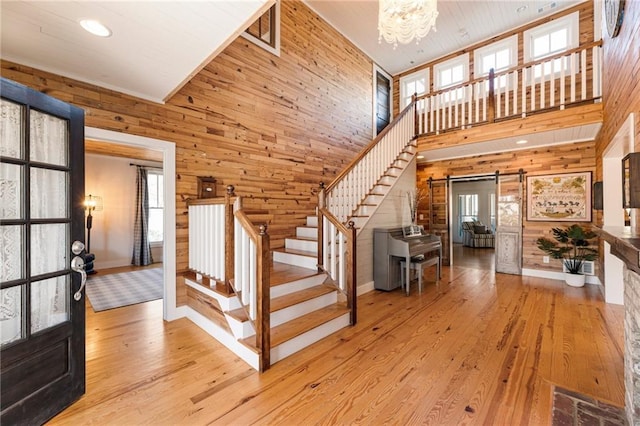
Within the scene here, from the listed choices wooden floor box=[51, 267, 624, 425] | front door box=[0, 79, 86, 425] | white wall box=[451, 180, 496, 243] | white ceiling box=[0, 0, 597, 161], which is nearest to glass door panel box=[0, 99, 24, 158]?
front door box=[0, 79, 86, 425]

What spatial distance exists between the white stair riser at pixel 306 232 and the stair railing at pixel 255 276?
1871 millimetres

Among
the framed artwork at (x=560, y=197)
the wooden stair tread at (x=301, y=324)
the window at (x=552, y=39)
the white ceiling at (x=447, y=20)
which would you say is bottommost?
the wooden stair tread at (x=301, y=324)

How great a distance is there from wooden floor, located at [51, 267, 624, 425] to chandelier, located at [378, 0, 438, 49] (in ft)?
11.7

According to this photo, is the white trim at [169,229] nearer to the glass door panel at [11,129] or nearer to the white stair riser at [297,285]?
the white stair riser at [297,285]

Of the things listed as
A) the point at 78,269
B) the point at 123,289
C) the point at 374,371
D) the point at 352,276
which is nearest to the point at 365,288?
the point at 352,276

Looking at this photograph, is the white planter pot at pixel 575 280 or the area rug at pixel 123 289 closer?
the area rug at pixel 123 289

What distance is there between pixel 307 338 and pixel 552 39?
7331 mm

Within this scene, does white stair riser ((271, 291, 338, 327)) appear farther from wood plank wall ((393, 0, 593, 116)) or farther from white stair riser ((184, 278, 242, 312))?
wood plank wall ((393, 0, 593, 116))

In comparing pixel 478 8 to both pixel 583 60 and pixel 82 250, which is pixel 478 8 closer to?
pixel 583 60

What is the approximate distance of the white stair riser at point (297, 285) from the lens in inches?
115

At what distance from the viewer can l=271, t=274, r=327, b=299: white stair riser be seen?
2.93m

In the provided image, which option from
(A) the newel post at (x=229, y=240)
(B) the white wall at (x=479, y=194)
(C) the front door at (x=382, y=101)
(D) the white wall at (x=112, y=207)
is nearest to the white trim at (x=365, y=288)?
(A) the newel post at (x=229, y=240)

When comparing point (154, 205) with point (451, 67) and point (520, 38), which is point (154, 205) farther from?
point (520, 38)

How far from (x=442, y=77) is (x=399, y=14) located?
4.54m
